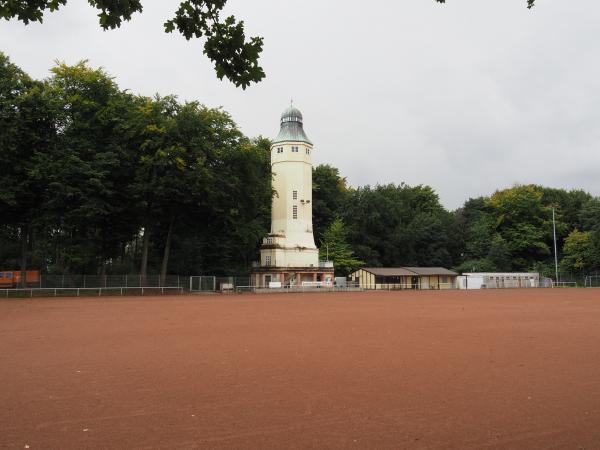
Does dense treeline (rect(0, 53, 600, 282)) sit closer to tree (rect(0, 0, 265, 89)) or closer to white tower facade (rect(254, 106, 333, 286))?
white tower facade (rect(254, 106, 333, 286))

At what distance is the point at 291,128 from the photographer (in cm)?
5616

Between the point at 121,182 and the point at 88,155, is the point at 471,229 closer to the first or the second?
the point at 121,182

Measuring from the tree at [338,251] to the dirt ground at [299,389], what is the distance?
141 ft

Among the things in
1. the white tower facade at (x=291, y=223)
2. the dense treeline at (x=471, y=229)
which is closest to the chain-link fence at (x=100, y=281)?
Result: the white tower facade at (x=291, y=223)

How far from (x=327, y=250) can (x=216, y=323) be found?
40.5 metres

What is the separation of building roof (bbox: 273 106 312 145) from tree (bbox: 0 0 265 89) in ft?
165

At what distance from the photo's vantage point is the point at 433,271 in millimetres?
58406

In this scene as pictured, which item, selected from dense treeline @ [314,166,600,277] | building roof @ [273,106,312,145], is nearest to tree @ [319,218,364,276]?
dense treeline @ [314,166,600,277]

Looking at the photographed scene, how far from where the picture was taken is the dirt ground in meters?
5.50

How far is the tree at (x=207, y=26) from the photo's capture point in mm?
4824

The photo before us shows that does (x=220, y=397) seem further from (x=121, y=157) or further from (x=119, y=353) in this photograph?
(x=121, y=157)

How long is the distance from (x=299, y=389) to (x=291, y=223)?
1830 inches

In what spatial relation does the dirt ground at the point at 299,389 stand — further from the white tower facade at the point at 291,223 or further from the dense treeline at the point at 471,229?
the dense treeline at the point at 471,229

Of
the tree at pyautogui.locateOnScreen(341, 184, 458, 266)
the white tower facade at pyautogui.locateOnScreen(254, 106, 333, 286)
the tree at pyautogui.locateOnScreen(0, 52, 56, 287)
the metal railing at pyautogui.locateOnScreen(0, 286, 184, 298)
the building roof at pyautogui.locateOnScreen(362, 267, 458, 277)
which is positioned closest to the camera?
the tree at pyautogui.locateOnScreen(0, 52, 56, 287)
